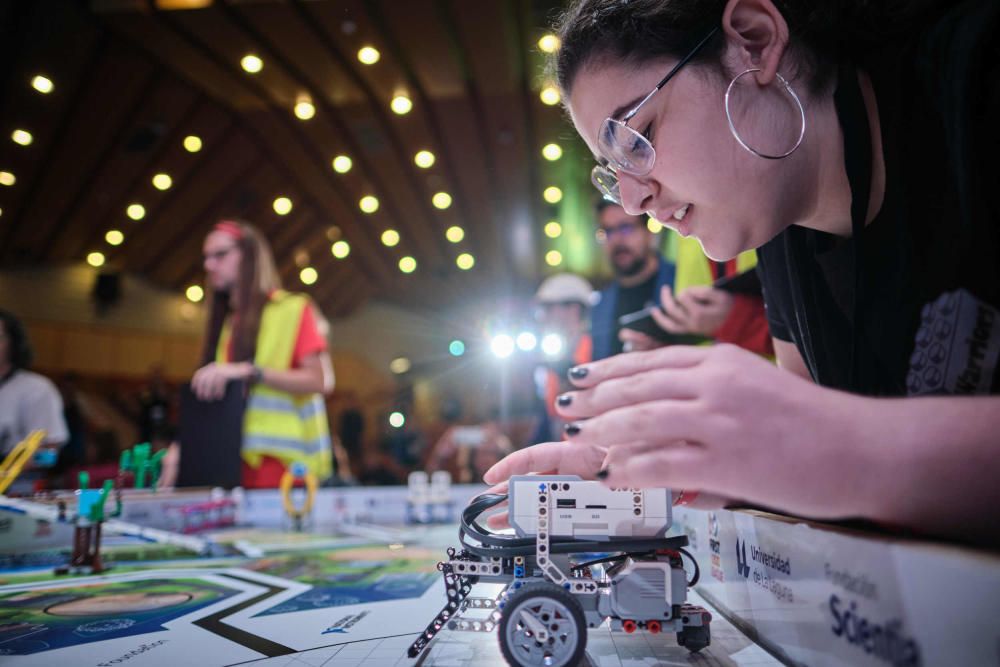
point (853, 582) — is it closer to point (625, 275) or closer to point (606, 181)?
point (606, 181)

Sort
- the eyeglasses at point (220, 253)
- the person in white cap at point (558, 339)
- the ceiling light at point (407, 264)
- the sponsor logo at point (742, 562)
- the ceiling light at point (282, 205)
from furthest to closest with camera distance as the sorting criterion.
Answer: the ceiling light at point (407, 264), the ceiling light at point (282, 205), the person in white cap at point (558, 339), the eyeglasses at point (220, 253), the sponsor logo at point (742, 562)

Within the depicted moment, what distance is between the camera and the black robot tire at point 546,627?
0.86 meters

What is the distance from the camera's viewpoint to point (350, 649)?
1.01m

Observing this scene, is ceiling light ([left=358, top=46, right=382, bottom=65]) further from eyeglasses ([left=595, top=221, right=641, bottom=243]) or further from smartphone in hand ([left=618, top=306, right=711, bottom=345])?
smartphone in hand ([left=618, top=306, right=711, bottom=345])

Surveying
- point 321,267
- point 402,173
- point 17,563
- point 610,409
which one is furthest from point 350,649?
point 321,267

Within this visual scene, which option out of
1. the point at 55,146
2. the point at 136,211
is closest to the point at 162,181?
the point at 136,211

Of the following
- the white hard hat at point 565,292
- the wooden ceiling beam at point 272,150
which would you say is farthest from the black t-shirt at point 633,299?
the wooden ceiling beam at point 272,150

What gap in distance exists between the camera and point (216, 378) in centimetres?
329

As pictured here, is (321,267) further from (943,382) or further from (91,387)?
(943,382)

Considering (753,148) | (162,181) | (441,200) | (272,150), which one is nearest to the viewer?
(753,148)

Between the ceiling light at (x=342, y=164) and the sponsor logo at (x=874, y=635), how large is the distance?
6272mm

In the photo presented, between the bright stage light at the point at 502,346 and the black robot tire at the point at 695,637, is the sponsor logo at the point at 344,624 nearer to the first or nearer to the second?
the black robot tire at the point at 695,637

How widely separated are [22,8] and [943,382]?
15.9 feet

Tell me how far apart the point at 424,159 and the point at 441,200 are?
103 centimetres
